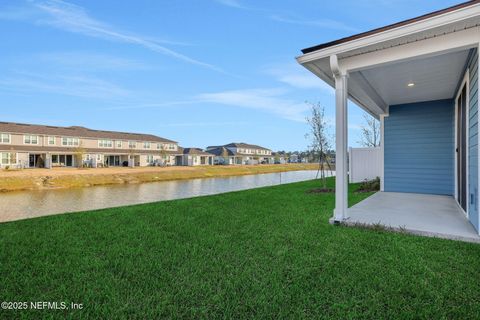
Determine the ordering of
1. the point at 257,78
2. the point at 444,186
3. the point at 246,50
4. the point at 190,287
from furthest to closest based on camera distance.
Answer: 1. the point at 257,78
2. the point at 246,50
3. the point at 444,186
4. the point at 190,287

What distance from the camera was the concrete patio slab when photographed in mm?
3830

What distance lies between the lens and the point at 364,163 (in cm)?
1232

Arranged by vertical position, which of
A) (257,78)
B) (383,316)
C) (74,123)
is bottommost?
(383,316)

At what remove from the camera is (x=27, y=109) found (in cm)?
4141

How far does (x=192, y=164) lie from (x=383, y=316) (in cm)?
4065

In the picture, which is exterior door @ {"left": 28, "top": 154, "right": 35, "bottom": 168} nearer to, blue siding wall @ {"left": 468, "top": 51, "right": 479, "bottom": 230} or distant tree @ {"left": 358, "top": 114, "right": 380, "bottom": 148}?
distant tree @ {"left": 358, "top": 114, "right": 380, "bottom": 148}

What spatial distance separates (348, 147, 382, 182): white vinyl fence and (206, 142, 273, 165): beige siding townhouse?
40362 millimetres

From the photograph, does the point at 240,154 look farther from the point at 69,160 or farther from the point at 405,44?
the point at 405,44

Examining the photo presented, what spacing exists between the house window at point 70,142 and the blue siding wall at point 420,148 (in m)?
33.2

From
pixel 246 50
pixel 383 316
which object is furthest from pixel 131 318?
pixel 246 50

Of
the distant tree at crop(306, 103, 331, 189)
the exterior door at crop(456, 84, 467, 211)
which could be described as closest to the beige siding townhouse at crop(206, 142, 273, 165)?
the distant tree at crop(306, 103, 331, 189)

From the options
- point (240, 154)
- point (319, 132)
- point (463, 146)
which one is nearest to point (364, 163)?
point (319, 132)

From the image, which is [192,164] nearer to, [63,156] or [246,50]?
[63,156]

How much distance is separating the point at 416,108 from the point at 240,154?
49.4 metres
